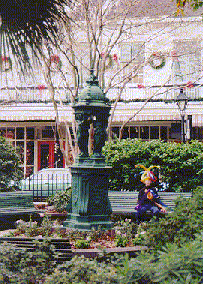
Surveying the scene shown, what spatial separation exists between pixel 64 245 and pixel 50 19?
→ 2.69 meters

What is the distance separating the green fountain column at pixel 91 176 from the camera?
27.1 feet

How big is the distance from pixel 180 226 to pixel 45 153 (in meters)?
20.9

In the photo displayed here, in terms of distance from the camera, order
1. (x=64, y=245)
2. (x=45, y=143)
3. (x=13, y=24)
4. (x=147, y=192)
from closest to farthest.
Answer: (x=13, y=24) < (x=64, y=245) < (x=147, y=192) < (x=45, y=143)

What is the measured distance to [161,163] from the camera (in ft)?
38.8

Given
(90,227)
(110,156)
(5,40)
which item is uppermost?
(5,40)

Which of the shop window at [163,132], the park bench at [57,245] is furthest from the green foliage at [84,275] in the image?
the shop window at [163,132]

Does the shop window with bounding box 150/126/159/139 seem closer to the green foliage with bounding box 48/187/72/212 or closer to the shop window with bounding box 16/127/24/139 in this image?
the shop window with bounding box 16/127/24/139

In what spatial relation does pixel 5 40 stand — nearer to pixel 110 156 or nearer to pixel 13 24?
pixel 13 24

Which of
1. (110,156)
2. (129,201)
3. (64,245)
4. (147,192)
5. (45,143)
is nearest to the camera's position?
(64,245)

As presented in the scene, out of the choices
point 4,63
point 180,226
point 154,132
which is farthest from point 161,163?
point 154,132

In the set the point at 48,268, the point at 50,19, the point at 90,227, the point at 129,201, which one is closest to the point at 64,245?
the point at 48,268

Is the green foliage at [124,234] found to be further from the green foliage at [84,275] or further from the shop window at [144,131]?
the shop window at [144,131]

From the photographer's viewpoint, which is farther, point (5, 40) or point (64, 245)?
point (64, 245)

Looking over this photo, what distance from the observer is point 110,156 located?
11.9 m
